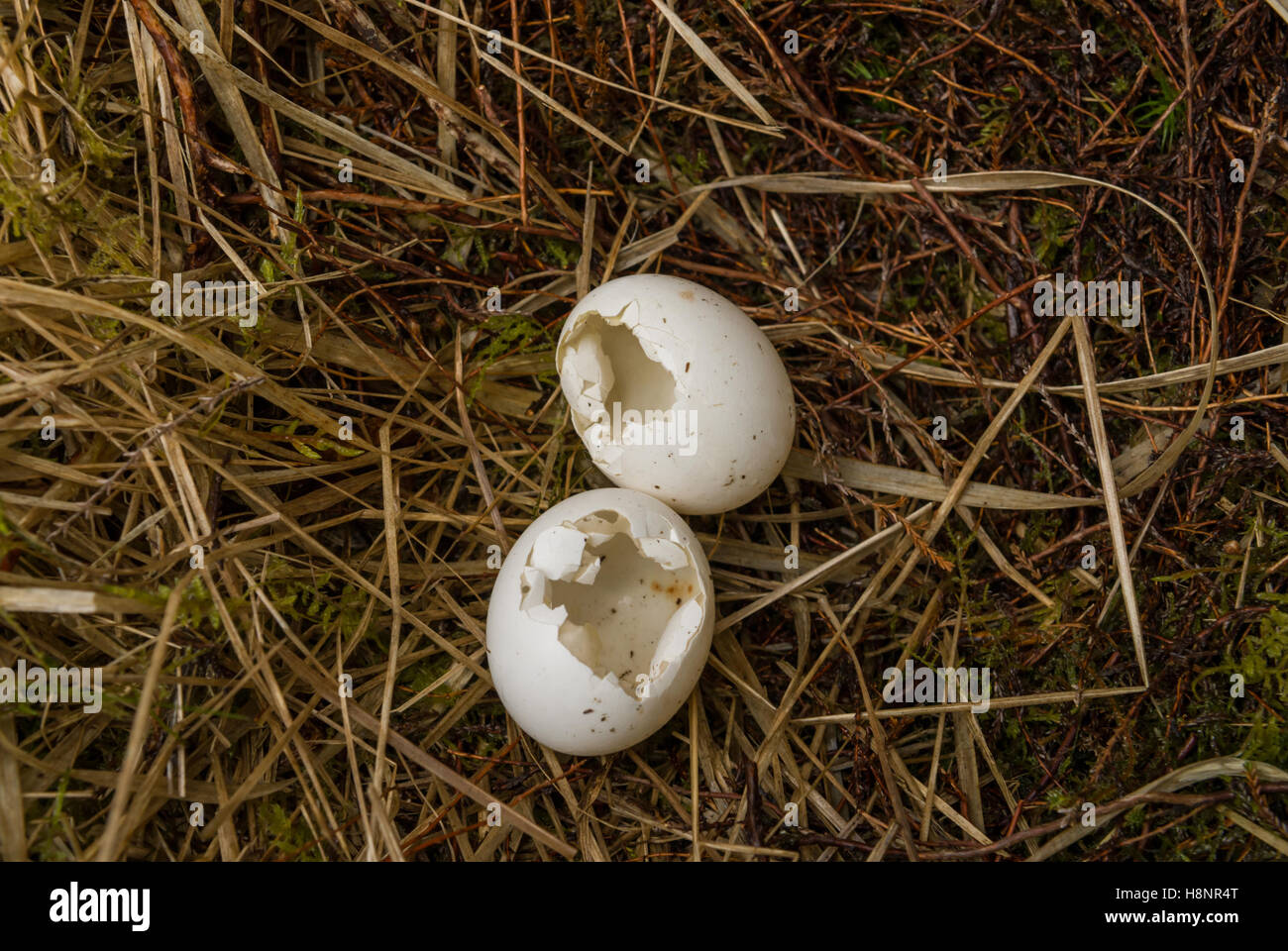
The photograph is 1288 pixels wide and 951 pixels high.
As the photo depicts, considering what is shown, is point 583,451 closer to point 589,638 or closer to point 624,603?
point 624,603

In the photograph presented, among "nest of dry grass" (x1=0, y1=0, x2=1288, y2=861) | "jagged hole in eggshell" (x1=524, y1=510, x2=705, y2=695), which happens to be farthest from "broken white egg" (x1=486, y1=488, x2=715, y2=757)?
"nest of dry grass" (x1=0, y1=0, x2=1288, y2=861)

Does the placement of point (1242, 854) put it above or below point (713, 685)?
below

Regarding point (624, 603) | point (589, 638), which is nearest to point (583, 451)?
point (624, 603)

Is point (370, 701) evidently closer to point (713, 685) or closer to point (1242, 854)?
point (713, 685)

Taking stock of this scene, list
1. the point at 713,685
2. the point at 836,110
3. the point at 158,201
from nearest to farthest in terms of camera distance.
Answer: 1. the point at 158,201
2. the point at 713,685
3. the point at 836,110

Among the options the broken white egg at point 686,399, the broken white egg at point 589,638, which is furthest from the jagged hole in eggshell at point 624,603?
the broken white egg at point 686,399

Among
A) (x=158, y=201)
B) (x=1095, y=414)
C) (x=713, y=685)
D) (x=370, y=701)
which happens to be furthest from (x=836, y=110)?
(x=370, y=701)
